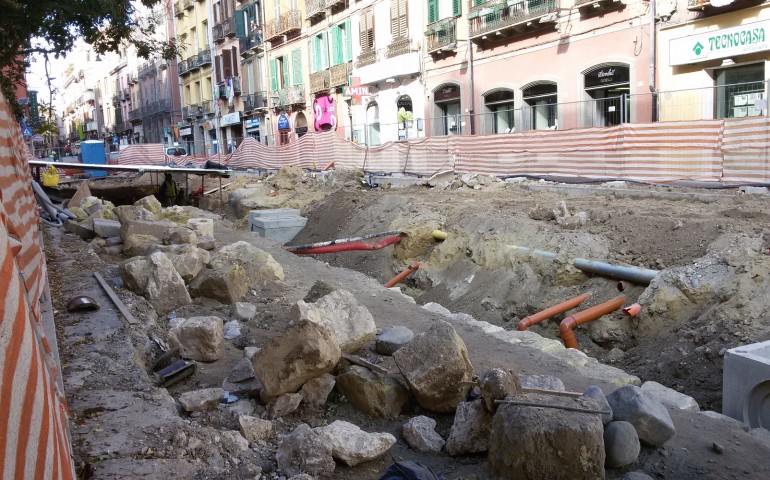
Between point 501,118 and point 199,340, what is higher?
point 501,118

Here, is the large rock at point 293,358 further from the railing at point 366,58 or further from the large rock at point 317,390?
the railing at point 366,58

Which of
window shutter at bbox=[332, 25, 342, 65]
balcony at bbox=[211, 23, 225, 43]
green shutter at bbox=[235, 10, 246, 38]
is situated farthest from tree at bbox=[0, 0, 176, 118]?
balcony at bbox=[211, 23, 225, 43]

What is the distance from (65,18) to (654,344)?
803 centimetres

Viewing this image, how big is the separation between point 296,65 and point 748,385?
34.1 m

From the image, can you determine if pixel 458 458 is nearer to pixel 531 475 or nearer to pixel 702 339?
pixel 531 475

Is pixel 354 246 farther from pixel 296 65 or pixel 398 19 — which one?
pixel 296 65

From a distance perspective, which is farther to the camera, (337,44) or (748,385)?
(337,44)

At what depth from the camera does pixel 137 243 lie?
916cm

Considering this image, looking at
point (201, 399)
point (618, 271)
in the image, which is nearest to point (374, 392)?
point (201, 399)

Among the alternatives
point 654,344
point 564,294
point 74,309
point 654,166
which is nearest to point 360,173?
point 654,166

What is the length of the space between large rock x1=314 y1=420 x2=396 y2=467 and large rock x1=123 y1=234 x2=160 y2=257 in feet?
19.3

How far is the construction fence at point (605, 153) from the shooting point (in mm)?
11938

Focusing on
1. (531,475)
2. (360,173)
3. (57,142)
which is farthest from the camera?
(57,142)

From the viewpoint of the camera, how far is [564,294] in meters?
A: 9.20
